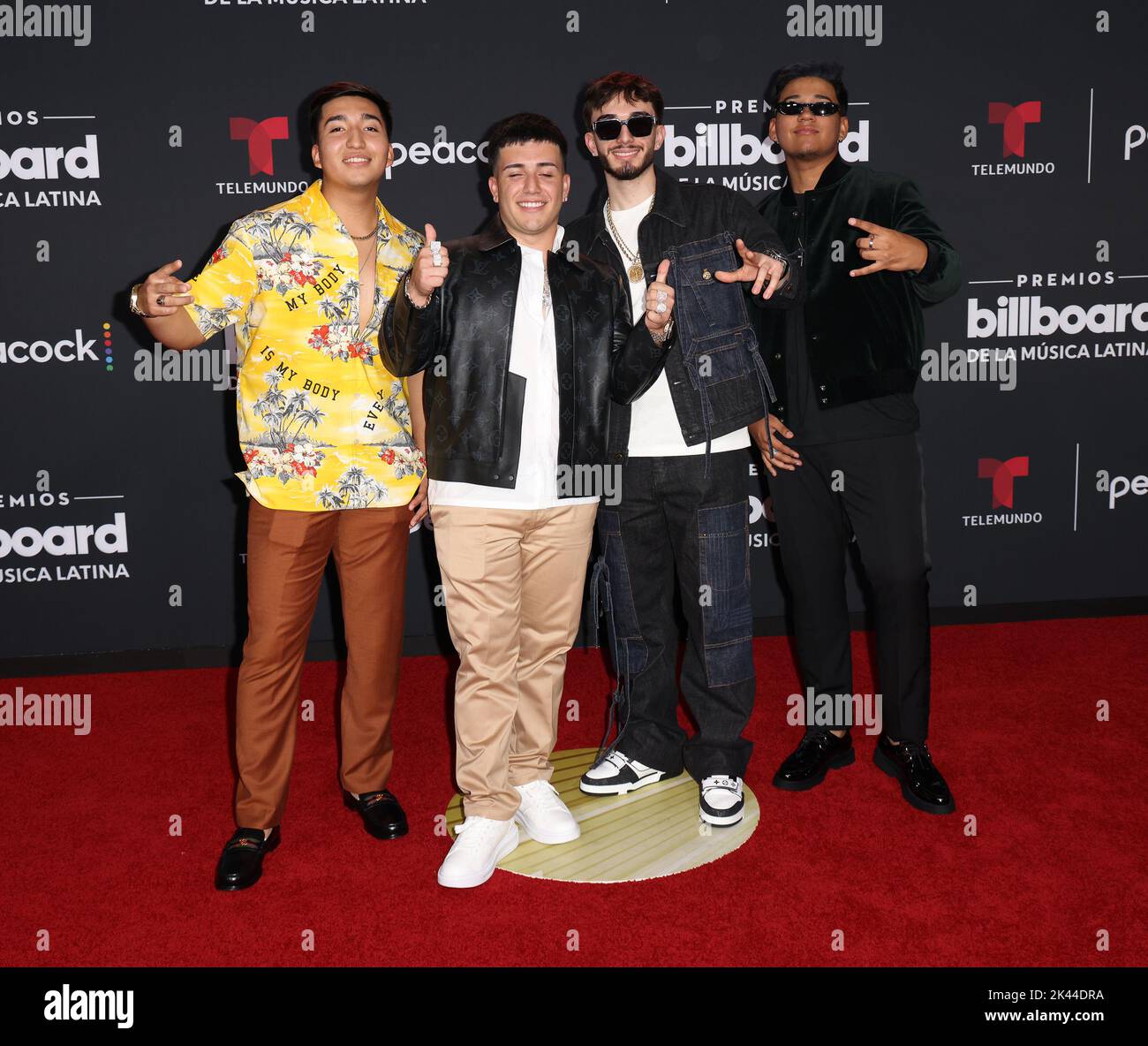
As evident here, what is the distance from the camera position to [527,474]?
259 centimetres

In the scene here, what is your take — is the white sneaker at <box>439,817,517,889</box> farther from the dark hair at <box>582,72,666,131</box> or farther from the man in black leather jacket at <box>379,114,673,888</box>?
the dark hair at <box>582,72,666,131</box>

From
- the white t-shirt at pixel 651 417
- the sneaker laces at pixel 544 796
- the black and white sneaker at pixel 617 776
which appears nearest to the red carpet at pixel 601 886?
Result: the sneaker laces at pixel 544 796

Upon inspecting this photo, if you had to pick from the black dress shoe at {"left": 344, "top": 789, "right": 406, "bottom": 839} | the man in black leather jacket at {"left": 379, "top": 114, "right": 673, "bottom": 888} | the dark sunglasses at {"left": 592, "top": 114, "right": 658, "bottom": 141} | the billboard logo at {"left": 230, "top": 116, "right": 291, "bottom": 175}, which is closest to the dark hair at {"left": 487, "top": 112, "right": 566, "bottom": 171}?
the man in black leather jacket at {"left": 379, "top": 114, "right": 673, "bottom": 888}

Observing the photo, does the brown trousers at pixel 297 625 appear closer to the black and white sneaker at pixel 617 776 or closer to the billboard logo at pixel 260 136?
the black and white sneaker at pixel 617 776

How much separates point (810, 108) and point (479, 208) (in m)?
1.79

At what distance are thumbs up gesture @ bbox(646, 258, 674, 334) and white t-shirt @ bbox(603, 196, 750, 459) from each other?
249mm

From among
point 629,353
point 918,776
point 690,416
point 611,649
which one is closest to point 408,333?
point 629,353

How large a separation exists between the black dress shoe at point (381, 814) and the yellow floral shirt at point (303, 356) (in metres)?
0.84

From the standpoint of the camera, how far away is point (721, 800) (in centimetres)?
289

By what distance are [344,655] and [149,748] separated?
108 cm

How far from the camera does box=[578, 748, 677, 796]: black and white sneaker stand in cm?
308

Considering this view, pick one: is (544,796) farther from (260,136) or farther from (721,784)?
(260,136)

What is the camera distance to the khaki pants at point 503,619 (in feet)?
8.55

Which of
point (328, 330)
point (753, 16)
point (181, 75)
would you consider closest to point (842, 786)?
point (328, 330)
